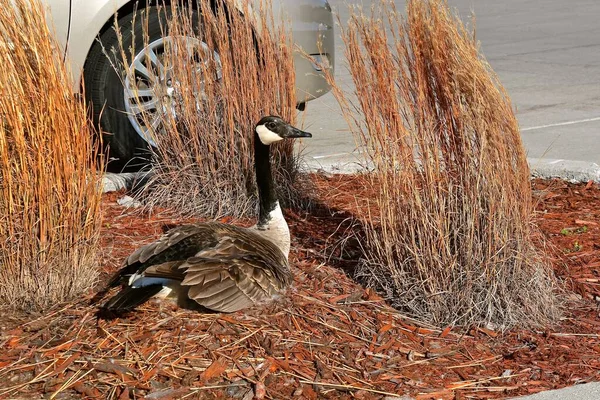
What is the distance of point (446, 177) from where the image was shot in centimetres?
490

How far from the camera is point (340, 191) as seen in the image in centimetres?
700

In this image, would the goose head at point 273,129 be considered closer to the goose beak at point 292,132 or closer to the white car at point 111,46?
the goose beak at point 292,132

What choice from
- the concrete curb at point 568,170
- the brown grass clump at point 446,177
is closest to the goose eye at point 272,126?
the brown grass clump at point 446,177

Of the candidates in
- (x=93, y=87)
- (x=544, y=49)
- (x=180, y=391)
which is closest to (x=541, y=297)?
(x=180, y=391)

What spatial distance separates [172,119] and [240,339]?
2504 millimetres

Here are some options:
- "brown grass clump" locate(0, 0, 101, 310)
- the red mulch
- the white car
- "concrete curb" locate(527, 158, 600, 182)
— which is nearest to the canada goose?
the red mulch

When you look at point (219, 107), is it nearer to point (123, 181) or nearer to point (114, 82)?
point (123, 181)

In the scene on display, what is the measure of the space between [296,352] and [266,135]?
152 cm

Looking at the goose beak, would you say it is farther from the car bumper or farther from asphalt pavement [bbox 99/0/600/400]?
the car bumper

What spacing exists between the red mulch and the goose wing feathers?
127 millimetres

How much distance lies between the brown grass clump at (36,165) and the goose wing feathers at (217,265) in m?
0.40

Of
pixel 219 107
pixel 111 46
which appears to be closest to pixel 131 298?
pixel 219 107

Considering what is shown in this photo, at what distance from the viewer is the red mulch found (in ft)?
13.6

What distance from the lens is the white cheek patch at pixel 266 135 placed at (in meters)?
5.46
